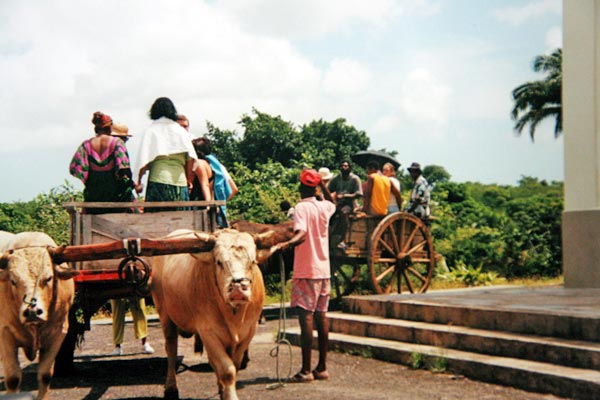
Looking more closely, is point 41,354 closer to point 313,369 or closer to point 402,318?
point 313,369

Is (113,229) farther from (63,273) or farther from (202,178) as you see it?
(63,273)

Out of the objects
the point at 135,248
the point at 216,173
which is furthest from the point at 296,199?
the point at 135,248

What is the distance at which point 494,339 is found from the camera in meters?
7.59

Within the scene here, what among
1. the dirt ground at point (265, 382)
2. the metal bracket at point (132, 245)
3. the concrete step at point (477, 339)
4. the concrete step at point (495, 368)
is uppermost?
the metal bracket at point (132, 245)

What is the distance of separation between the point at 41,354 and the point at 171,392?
1.10 metres

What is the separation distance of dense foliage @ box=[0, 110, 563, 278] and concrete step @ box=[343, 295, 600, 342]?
22.0ft

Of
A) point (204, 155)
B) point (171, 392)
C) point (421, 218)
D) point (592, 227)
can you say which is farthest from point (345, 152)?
point (171, 392)

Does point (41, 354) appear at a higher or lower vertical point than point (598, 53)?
lower

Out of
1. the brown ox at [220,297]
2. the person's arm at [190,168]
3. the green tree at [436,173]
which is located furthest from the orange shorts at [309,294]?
the green tree at [436,173]

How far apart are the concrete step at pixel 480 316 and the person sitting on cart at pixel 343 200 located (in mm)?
1505

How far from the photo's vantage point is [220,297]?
566 cm

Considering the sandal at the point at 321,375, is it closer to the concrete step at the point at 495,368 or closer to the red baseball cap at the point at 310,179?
the concrete step at the point at 495,368

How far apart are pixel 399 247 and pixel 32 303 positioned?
306 inches

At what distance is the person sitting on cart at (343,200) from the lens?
1180 cm
